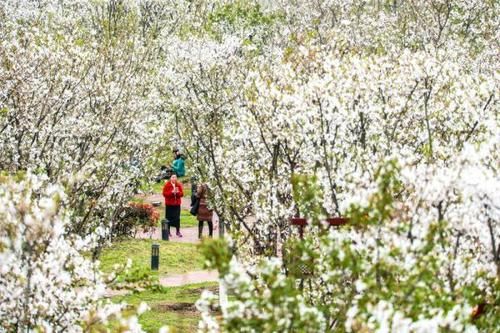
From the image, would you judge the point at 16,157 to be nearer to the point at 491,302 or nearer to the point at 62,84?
the point at 62,84

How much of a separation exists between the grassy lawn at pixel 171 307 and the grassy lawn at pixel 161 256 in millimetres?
2039

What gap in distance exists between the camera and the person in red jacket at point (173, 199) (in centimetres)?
3058

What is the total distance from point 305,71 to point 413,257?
9.56 meters

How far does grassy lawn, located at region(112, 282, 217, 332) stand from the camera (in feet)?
61.6

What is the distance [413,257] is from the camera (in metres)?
7.04

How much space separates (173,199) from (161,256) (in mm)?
4505

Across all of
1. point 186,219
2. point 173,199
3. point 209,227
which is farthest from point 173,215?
point 186,219

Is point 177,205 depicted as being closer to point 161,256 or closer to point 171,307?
point 161,256

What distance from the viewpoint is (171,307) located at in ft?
67.6

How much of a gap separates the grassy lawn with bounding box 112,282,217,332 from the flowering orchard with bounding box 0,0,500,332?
0.78 m

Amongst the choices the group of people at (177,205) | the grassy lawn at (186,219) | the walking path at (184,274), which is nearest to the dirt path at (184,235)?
the walking path at (184,274)

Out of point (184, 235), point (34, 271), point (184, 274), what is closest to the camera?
point (34, 271)

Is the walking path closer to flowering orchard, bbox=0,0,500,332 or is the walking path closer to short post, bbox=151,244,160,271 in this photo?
short post, bbox=151,244,160,271

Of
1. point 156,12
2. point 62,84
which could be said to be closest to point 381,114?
point 62,84
